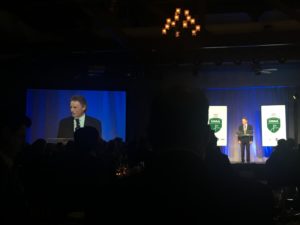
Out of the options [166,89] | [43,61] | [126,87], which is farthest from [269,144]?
[166,89]

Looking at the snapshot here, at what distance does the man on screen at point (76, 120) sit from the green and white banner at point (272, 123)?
5.03 meters

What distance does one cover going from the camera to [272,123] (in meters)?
11.8

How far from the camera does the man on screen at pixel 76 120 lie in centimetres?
1059

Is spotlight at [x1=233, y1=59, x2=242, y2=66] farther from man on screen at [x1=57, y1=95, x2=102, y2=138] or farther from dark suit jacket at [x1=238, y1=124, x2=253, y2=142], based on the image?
man on screen at [x1=57, y1=95, x2=102, y2=138]

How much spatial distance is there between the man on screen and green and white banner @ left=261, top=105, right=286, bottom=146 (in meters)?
5.03

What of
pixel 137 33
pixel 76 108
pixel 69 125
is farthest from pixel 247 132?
pixel 69 125

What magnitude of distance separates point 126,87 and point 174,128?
10926 millimetres

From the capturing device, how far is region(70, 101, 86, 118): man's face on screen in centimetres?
1073

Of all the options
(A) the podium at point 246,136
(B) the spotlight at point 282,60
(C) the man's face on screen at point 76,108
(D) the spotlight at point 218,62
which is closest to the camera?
(B) the spotlight at point 282,60

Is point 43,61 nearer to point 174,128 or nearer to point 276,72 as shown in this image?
point 276,72

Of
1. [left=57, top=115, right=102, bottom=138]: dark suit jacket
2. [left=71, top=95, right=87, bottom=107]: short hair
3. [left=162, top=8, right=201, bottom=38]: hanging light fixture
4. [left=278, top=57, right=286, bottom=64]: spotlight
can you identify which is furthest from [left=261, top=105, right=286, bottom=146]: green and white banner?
[left=71, top=95, right=87, bottom=107]: short hair

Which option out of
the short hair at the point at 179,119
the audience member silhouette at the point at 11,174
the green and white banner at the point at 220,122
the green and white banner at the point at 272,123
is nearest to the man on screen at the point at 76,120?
the green and white banner at the point at 220,122

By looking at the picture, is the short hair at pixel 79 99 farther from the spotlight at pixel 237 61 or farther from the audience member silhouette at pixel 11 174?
the audience member silhouette at pixel 11 174

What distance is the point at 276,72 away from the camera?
11.5m
